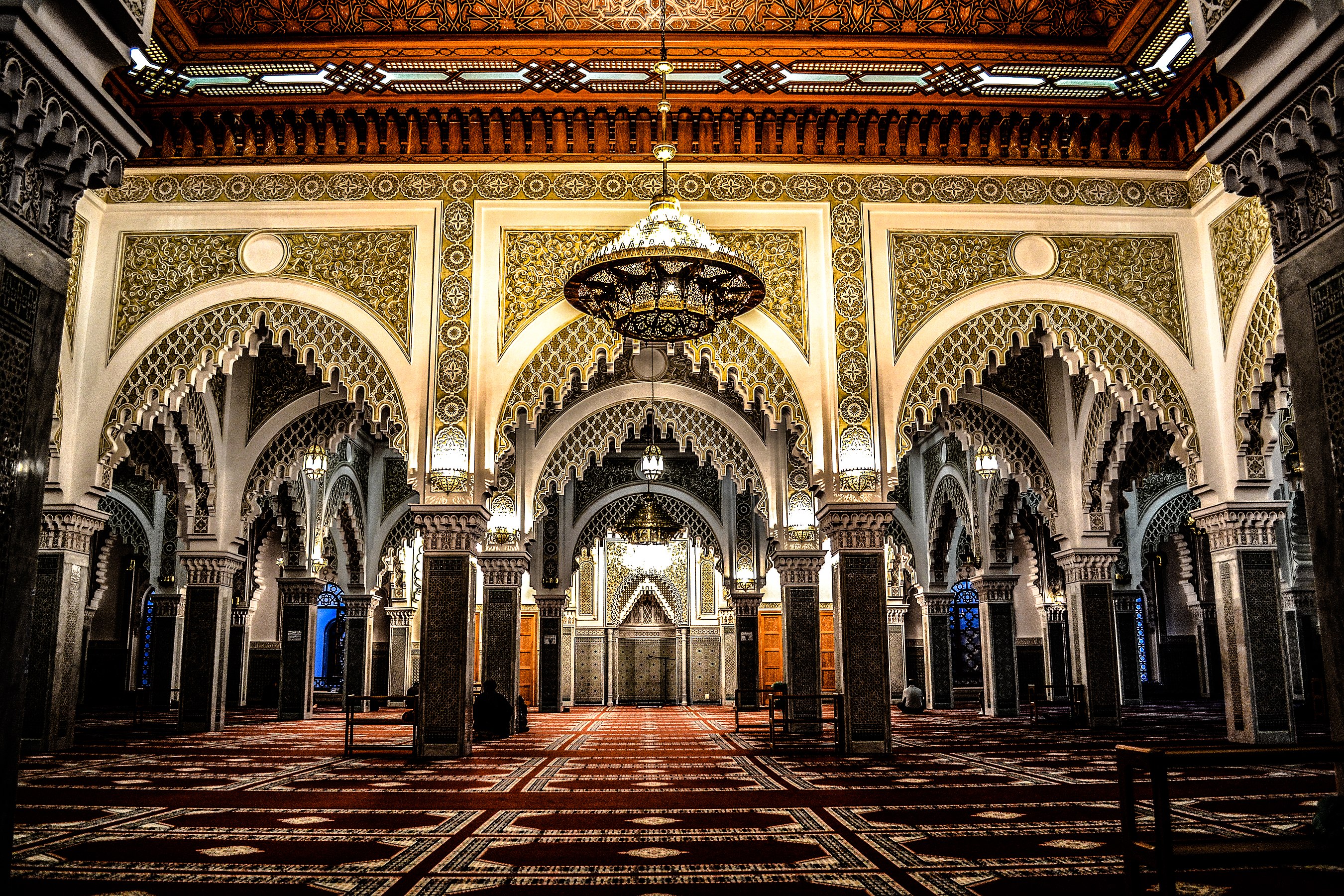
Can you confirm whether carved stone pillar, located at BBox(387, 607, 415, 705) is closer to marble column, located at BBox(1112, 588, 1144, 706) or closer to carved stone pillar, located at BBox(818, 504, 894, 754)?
carved stone pillar, located at BBox(818, 504, 894, 754)

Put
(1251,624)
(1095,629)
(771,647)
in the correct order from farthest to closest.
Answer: (771,647), (1095,629), (1251,624)

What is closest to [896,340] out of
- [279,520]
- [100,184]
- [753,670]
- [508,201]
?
[508,201]

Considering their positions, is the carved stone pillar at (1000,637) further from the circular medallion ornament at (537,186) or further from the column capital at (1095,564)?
the circular medallion ornament at (537,186)

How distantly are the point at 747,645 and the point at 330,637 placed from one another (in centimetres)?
799

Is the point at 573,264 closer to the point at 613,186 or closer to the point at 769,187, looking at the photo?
the point at 613,186

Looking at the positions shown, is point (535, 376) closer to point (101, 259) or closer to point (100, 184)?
point (101, 259)

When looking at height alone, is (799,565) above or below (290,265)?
below

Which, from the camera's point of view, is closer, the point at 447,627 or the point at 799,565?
the point at 447,627

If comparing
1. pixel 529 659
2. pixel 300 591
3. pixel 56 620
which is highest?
pixel 300 591

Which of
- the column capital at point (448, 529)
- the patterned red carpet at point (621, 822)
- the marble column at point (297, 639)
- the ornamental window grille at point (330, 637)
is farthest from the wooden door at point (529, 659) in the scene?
the column capital at point (448, 529)

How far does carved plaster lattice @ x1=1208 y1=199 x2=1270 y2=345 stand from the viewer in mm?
6242

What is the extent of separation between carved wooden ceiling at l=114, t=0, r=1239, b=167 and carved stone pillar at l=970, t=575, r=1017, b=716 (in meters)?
5.12

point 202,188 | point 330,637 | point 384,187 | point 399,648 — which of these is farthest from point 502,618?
point 330,637

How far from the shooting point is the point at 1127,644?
1436 centimetres
